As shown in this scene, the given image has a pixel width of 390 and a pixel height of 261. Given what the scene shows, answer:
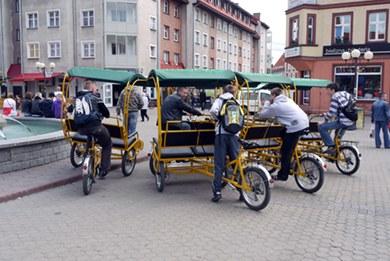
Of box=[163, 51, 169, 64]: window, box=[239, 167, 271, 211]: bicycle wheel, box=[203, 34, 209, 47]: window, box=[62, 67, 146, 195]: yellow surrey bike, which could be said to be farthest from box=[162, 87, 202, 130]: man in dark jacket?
box=[203, 34, 209, 47]: window

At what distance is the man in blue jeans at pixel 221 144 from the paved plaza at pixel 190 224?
40cm

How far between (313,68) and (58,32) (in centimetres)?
2575

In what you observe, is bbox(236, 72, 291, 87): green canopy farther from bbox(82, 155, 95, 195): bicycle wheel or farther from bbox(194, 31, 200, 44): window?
bbox(194, 31, 200, 44): window

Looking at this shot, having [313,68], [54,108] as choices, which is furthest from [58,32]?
[54,108]

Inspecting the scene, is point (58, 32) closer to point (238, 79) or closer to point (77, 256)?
point (238, 79)

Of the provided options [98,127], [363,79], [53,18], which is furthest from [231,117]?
[53,18]

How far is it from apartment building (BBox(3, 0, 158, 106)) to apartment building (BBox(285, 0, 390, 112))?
1653 centimetres

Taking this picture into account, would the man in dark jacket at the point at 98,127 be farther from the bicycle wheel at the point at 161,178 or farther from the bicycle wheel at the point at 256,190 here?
the bicycle wheel at the point at 256,190

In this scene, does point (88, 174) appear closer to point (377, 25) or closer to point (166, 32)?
point (377, 25)

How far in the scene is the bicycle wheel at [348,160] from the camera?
9.15m

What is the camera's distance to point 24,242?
5.02 meters

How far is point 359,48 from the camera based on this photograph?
28109mm

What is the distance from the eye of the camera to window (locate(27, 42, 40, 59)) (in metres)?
43.4

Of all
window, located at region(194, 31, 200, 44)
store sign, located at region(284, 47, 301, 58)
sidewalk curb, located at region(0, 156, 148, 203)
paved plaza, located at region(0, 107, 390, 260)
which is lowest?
paved plaza, located at region(0, 107, 390, 260)
